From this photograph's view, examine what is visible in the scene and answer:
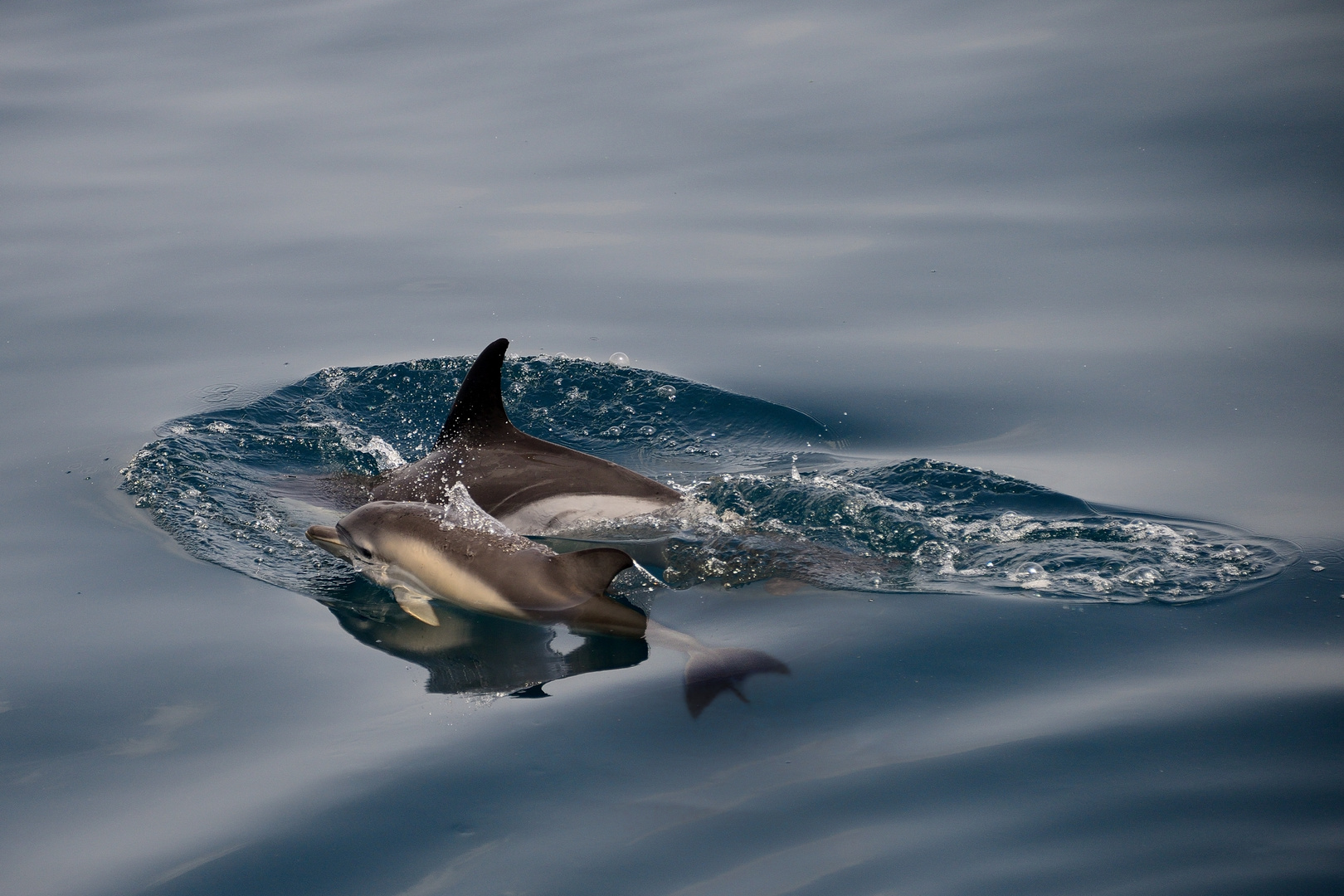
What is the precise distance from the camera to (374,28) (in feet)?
60.7

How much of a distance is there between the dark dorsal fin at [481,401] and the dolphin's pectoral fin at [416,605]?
5.33 ft

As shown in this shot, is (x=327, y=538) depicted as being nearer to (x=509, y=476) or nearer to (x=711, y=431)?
(x=509, y=476)

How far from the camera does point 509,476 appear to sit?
8.08m

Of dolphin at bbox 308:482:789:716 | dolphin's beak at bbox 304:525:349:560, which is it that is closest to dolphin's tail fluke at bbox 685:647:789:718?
dolphin at bbox 308:482:789:716

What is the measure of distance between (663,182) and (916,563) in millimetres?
7664

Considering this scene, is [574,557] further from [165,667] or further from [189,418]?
[189,418]

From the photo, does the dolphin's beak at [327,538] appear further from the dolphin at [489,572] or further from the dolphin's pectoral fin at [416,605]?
the dolphin's pectoral fin at [416,605]

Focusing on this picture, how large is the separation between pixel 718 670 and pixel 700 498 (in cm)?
225

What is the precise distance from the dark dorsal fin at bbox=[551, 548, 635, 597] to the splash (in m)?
0.65

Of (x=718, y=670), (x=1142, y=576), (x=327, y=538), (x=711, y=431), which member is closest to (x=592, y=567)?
(x=718, y=670)

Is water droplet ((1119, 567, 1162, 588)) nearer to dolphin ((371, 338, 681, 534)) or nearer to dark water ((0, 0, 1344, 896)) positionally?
dark water ((0, 0, 1344, 896))

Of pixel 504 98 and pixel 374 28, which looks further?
pixel 374 28

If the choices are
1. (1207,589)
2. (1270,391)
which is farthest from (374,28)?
(1207,589)

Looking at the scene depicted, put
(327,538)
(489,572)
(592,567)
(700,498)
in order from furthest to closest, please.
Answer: (700,498), (327,538), (489,572), (592,567)
